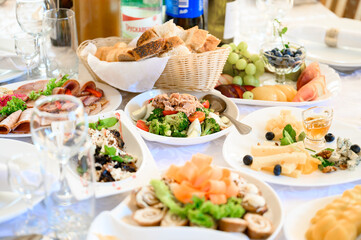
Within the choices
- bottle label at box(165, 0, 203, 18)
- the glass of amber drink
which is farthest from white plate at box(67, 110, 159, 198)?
bottle label at box(165, 0, 203, 18)

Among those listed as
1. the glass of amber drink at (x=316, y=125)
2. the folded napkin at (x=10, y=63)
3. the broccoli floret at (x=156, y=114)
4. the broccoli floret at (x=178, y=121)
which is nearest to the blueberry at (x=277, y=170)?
the glass of amber drink at (x=316, y=125)

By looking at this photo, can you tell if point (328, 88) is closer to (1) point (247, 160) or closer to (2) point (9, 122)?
(1) point (247, 160)

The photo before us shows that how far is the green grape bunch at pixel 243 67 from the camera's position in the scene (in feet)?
6.17

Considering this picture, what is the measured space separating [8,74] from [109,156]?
0.87 m

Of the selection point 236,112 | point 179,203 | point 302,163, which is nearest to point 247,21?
point 236,112

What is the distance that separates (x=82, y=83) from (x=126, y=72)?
0.24m

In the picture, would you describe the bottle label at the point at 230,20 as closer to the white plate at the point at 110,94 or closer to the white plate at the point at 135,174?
the white plate at the point at 110,94

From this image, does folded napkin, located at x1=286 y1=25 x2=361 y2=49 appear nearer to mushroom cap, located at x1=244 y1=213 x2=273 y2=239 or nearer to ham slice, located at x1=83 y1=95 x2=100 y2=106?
ham slice, located at x1=83 y1=95 x2=100 y2=106

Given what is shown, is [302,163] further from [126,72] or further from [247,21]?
[247,21]

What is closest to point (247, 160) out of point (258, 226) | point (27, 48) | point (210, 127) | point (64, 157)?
point (210, 127)

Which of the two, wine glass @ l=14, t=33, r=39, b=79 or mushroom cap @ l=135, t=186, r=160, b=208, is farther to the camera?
wine glass @ l=14, t=33, r=39, b=79

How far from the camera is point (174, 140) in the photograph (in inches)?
54.6

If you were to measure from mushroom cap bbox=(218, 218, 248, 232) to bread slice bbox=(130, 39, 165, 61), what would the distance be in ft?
2.72

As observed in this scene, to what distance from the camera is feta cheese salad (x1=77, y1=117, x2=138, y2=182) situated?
3.81 feet
